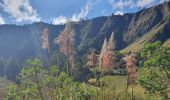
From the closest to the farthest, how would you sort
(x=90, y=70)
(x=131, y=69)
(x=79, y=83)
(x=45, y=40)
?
(x=45, y=40)
(x=79, y=83)
(x=90, y=70)
(x=131, y=69)

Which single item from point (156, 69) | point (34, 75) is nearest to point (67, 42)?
point (34, 75)

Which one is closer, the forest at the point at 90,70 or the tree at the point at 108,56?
the forest at the point at 90,70

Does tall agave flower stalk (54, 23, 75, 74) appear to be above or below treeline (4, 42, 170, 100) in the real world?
above

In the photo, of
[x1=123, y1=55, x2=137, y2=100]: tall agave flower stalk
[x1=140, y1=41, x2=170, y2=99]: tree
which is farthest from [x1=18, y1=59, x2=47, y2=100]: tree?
[x1=140, y1=41, x2=170, y2=99]: tree

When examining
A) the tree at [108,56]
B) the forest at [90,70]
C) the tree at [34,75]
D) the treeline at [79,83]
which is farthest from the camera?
the tree at [34,75]

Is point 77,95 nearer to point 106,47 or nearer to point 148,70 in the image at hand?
point 106,47

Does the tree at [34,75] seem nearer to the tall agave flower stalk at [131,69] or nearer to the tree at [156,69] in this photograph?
the tall agave flower stalk at [131,69]

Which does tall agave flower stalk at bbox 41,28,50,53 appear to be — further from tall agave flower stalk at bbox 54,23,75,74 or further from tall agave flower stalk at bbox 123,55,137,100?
tall agave flower stalk at bbox 123,55,137,100

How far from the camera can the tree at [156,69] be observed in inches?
2286

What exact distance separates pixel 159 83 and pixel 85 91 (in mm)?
28932

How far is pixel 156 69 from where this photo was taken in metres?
59.8

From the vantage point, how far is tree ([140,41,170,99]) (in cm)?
5806

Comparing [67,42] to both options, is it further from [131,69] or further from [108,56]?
[131,69]

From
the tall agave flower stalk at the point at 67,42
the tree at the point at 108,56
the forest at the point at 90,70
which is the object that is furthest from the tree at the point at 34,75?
the tall agave flower stalk at the point at 67,42
